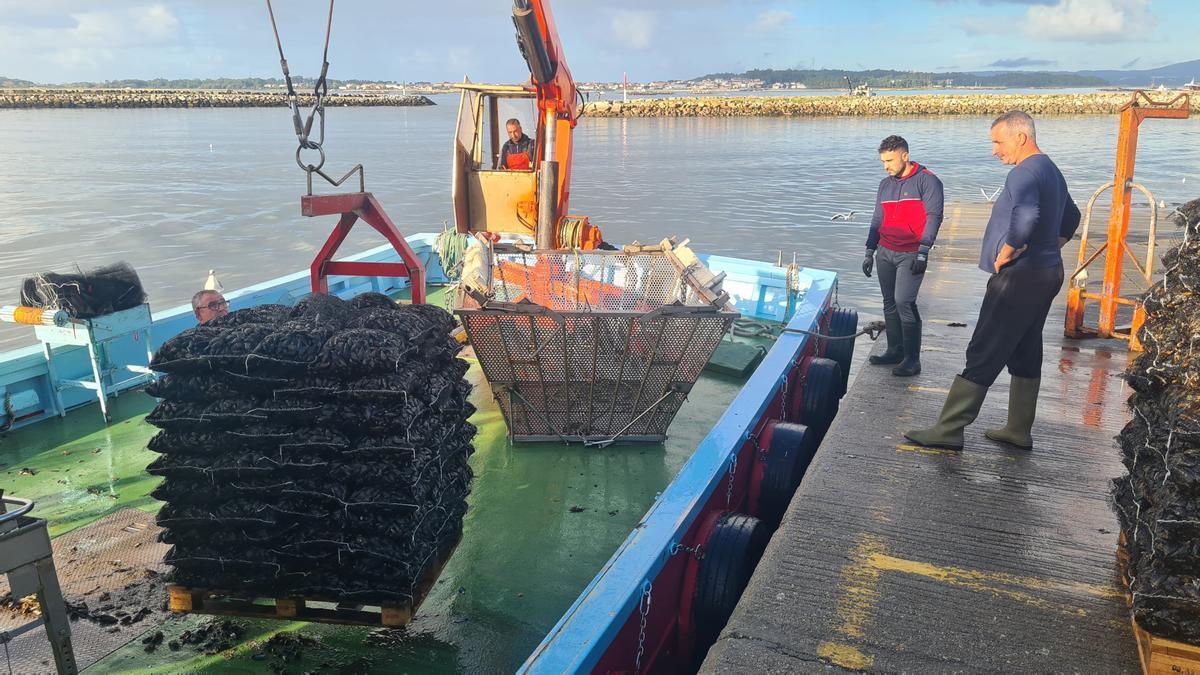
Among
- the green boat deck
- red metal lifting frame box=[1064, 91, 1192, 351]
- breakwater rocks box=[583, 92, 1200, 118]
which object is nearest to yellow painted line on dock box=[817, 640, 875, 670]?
the green boat deck

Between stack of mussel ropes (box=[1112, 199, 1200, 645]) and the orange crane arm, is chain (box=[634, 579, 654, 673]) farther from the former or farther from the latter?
→ the orange crane arm

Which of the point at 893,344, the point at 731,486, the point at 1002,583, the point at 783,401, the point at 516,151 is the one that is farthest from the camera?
the point at 516,151

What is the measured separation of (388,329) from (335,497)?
84 centimetres

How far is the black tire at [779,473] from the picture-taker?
18.5 ft

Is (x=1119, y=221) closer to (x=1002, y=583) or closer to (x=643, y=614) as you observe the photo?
(x=1002, y=583)

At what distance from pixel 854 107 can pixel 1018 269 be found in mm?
92672

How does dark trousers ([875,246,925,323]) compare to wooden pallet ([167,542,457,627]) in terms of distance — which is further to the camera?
dark trousers ([875,246,925,323])

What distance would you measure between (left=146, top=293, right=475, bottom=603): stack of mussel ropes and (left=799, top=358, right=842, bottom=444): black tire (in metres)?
4.39

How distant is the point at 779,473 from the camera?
5.66 m

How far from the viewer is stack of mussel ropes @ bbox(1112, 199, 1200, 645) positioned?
8.30 feet

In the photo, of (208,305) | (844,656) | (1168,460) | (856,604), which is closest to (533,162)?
(208,305)

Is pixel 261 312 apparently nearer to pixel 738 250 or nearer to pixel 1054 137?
pixel 738 250

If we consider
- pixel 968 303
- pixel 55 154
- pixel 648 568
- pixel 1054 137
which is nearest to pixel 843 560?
pixel 648 568

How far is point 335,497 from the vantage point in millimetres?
3746
